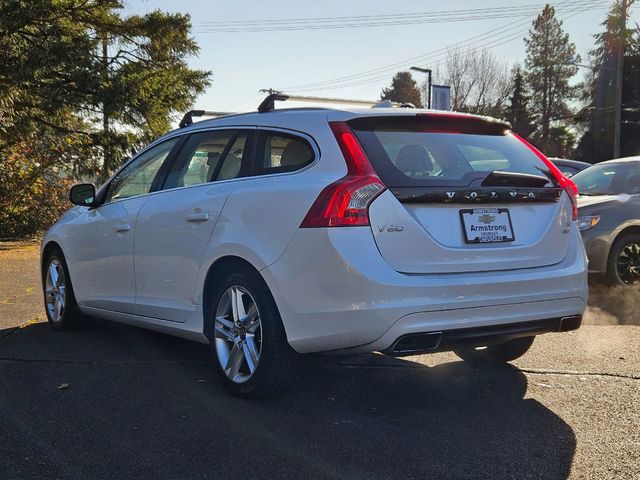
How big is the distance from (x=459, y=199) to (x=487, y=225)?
25cm

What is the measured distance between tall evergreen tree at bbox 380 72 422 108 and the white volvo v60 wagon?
7357 centimetres

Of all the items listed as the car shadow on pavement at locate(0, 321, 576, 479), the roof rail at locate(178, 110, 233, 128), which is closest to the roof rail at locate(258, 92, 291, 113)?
the roof rail at locate(178, 110, 233, 128)

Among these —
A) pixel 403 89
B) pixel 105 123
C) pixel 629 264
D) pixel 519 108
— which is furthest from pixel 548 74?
pixel 629 264

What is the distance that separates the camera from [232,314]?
4.19 metres

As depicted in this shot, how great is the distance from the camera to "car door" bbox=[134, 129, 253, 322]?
4387 mm

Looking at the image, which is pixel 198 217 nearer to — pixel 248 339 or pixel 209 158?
pixel 209 158

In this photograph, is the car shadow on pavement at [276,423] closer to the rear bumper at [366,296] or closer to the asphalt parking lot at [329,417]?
the asphalt parking lot at [329,417]

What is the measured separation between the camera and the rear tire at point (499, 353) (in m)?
4.80

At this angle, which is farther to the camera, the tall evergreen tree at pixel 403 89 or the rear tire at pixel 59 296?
the tall evergreen tree at pixel 403 89

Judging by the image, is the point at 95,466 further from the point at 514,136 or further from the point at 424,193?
the point at 514,136

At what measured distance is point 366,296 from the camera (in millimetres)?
3475

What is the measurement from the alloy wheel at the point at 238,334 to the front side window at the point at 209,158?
81 centimetres

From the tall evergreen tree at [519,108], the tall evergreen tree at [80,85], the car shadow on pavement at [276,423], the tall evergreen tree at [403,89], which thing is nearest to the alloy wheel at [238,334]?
the car shadow on pavement at [276,423]

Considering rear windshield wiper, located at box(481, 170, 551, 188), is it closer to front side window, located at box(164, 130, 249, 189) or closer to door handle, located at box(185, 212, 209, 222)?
front side window, located at box(164, 130, 249, 189)
